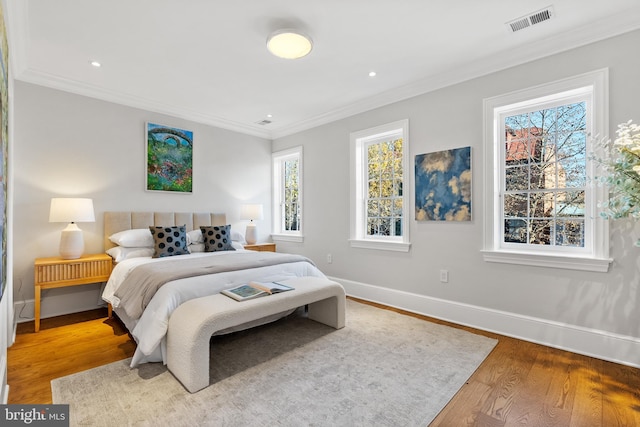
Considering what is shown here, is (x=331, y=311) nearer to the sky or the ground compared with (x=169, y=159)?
nearer to the ground

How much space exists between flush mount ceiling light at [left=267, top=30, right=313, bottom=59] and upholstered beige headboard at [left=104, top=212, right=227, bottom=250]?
8.88 ft

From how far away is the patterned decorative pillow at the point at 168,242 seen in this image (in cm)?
351

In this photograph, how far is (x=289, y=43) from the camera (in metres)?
2.53

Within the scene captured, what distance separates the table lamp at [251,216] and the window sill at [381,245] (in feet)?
5.10

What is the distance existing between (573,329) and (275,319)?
2.61 meters

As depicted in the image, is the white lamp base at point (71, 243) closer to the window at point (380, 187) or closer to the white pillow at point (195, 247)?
the white pillow at point (195, 247)

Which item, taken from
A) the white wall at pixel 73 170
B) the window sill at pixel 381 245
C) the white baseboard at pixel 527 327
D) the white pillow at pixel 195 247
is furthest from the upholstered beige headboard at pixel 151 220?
the white baseboard at pixel 527 327

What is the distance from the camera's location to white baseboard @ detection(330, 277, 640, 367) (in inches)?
93.2

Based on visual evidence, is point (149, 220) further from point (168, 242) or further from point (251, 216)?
point (251, 216)

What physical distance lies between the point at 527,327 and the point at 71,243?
449 centimetres

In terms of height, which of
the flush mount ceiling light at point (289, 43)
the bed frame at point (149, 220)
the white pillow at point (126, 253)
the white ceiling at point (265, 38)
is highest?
the white ceiling at point (265, 38)

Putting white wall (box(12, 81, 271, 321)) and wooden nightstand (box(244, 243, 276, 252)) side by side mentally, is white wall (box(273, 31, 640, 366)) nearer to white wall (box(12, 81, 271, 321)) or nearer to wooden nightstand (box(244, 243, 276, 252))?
wooden nightstand (box(244, 243, 276, 252))

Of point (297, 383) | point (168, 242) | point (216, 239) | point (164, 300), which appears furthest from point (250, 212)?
point (297, 383)

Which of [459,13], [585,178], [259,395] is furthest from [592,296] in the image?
[259,395]
